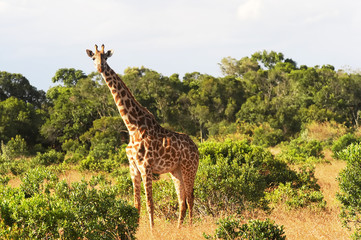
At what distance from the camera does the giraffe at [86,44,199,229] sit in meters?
7.28

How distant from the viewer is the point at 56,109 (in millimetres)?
37531

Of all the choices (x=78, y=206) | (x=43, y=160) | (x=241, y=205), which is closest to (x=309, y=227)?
(x=241, y=205)

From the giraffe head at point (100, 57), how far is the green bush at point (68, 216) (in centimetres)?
215

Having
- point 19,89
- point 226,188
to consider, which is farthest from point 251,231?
point 19,89

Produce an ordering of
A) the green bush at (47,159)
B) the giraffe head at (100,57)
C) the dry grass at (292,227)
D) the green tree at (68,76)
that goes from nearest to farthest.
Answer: the dry grass at (292,227)
the giraffe head at (100,57)
the green bush at (47,159)
the green tree at (68,76)

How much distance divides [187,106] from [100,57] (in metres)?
35.2

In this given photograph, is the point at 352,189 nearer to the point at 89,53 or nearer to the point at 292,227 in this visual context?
the point at 292,227

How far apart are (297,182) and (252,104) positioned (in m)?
27.3

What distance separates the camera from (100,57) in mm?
7129

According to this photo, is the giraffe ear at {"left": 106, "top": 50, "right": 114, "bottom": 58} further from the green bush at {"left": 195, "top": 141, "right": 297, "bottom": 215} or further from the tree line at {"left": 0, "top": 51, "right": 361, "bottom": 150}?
the tree line at {"left": 0, "top": 51, "right": 361, "bottom": 150}

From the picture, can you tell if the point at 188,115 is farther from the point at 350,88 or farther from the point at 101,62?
the point at 101,62

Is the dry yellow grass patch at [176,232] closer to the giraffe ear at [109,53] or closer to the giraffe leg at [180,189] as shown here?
the giraffe leg at [180,189]

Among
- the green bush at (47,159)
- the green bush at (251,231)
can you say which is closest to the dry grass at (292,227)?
the green bush at (251,231)

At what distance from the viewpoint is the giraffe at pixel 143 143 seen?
7.28 metres
